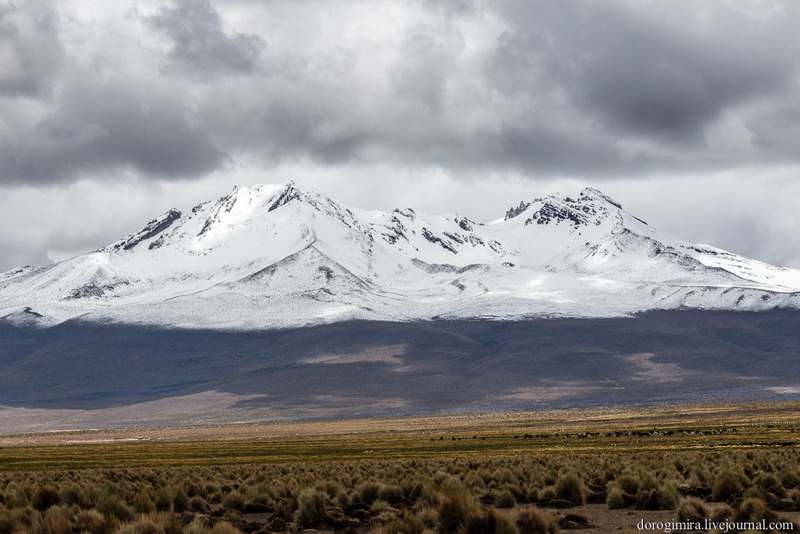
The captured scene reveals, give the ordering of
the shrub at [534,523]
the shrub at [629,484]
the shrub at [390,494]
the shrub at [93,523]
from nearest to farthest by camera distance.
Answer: the shrub at [93,523], the shrub at [534,523], the shrub at [390,494], the shrub at [629,484]

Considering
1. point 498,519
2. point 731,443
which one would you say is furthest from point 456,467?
point 731,443

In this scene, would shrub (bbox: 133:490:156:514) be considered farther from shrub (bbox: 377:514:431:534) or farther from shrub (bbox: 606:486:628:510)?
shrub (bbox: 606:486:628:510)

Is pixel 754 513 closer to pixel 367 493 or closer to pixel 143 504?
pixel 367 493

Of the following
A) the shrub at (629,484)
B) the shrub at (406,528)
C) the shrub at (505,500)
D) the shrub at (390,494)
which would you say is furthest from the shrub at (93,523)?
the shrub at (629,484)

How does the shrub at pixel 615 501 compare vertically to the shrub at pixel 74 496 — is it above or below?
below

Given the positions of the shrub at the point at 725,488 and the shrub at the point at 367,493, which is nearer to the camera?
the shrub at the point at 725,488

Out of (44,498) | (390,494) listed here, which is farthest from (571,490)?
(44,498)

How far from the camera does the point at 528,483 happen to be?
27.0 meters

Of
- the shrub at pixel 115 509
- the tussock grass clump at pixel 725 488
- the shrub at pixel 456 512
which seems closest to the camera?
the shrub at pixel 456 512

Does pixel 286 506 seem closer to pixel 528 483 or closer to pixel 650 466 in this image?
pixel 528 483

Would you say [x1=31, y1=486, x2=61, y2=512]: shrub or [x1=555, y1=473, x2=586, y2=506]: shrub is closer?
[x1=555, y1=473, x2=586, y2=506]: shrub

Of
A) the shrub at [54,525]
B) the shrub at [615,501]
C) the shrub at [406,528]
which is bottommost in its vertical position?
the shrub at [615,501]

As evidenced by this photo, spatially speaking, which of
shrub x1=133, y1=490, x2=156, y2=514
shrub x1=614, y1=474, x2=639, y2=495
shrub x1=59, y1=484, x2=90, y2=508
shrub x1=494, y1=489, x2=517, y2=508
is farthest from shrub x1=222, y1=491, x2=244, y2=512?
shrub x1=614, y1=474, x2=639, y2=495

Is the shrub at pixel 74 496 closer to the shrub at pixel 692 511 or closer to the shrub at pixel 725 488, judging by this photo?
the shrub at pixel 692 511
